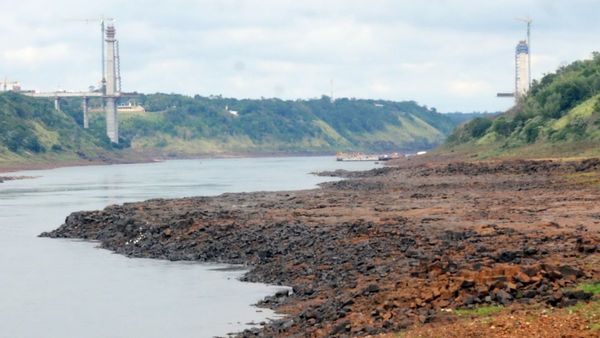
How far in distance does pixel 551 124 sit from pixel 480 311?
105 metres

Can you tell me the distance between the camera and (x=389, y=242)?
46.0 m

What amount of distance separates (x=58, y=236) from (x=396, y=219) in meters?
19.5

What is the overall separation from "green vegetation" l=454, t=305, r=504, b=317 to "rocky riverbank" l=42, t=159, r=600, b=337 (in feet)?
1.04

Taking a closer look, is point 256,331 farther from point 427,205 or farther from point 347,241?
point 427,205

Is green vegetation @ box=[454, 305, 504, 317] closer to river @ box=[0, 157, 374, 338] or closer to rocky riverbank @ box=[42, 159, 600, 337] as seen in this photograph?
rocky riverbank @ box=[42, 159, 600, 337]

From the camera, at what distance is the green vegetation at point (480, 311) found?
28400 mm

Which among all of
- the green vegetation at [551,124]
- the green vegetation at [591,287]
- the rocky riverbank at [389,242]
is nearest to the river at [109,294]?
the rocky riverbank at [389,242]

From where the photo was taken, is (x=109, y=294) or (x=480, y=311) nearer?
(x=480, y=311)

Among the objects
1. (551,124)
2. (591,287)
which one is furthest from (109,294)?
(551,124)

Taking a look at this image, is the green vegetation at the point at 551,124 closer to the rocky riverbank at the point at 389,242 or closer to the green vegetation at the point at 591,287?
the rocky riverbank at the point at 389,242

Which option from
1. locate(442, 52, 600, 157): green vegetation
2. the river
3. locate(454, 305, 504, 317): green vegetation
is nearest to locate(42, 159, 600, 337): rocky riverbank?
locate(454, 305, 504, 317): green vegetation

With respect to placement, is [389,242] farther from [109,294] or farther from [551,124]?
[551,124]

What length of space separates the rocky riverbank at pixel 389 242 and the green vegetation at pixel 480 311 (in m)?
0.32

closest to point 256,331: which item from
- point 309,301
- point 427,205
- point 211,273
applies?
point 309,301
